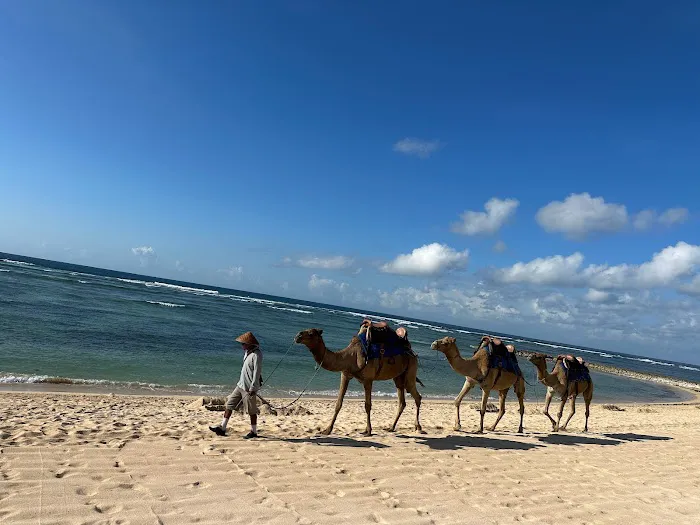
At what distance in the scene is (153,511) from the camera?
4727 mm

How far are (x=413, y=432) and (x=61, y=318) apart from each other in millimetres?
23070

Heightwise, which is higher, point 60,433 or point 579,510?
point 579,510

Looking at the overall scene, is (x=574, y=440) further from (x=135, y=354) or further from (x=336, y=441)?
(x=135, y=354)

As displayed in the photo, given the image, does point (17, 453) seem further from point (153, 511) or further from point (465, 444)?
point (465, 444)

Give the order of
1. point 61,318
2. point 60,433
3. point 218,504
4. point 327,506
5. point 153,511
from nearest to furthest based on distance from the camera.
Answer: point 153,511 < point 218,504 < point 327,506 < point 60,433 < point 61,318

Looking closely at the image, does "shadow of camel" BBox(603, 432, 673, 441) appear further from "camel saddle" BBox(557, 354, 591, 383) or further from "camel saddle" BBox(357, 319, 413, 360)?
"camel saddle" BBox(357, 319, 413, 360)

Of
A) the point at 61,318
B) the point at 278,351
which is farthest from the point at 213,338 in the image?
the point at 61,318

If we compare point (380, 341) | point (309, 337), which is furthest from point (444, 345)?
point (309, 337)

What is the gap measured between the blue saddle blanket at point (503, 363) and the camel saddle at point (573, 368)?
3.05 m

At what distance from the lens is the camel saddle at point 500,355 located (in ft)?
36.9

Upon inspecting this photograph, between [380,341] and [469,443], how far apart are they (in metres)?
2.81

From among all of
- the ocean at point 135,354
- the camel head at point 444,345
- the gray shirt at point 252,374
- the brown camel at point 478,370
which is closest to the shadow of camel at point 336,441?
the gray shirt at point 252,374

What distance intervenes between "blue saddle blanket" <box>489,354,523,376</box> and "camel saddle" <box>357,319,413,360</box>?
236cm

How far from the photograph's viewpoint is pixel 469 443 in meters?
9.75
